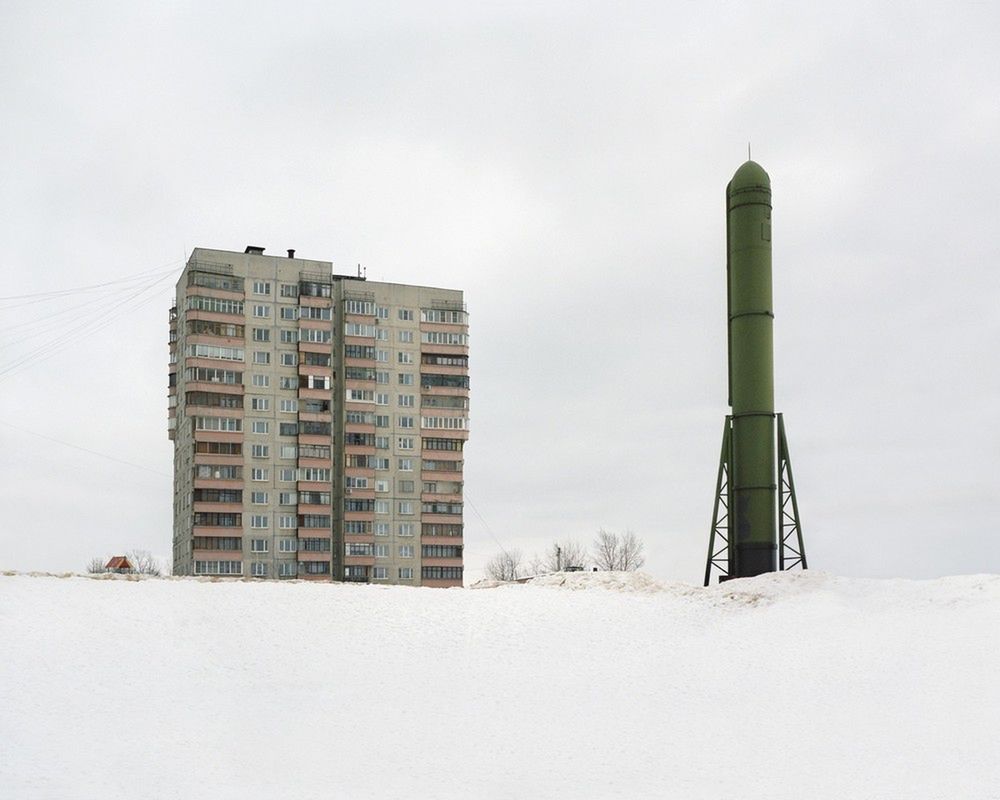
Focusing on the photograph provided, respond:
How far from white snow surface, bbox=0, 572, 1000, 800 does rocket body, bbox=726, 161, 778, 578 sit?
2.10m

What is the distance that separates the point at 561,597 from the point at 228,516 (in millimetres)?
38828

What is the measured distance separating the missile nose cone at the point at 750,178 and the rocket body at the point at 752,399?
2.28ft

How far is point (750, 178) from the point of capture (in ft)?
142

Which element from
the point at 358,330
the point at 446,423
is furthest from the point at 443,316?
the point at 446,423

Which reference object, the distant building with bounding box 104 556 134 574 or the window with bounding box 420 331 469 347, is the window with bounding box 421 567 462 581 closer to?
the window with bounding box 420 331 469 347

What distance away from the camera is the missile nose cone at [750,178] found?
43219mm

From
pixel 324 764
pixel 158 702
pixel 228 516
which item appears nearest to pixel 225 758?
pixel 324 764

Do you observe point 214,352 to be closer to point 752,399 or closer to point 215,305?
point 215,305

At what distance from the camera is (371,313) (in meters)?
79.8

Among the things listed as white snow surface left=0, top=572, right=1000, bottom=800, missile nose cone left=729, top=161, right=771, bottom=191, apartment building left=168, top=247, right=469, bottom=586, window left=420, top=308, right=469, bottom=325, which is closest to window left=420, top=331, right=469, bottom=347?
apartment building left=168, top=247, right=469, bottom=586

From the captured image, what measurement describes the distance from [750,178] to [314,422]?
41718 mm

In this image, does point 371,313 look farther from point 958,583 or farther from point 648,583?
point 958,583

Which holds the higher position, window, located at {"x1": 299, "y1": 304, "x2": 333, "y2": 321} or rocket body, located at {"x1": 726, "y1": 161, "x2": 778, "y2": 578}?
window, located at {"x1": 299, "y1": 304, "x2": 333, "y2": 321}

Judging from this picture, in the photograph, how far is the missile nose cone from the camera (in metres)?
43.2
